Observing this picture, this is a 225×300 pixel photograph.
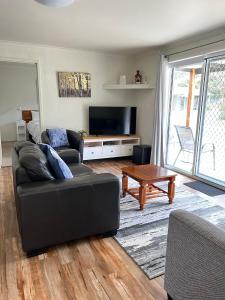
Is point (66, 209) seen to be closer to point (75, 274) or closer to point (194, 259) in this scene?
point (75, 274)

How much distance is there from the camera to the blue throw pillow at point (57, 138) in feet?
14.7

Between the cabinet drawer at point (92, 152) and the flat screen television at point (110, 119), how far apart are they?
0.43 meters

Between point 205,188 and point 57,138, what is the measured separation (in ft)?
9.23

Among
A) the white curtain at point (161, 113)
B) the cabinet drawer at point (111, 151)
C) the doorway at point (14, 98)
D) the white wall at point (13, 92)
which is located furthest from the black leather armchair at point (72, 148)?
the white wall at point (13, 92)

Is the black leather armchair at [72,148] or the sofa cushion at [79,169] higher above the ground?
the black leather armchair at [72,148]

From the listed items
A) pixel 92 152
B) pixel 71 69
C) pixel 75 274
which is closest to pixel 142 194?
pixel 75 274

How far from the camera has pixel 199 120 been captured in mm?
4004

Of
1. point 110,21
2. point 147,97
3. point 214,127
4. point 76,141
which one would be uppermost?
point 110,21

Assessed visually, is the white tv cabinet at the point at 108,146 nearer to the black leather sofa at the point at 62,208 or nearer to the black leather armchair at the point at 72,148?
the black leather armchair at the point at 72,148

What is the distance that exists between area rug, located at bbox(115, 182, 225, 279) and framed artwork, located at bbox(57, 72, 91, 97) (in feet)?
9.18

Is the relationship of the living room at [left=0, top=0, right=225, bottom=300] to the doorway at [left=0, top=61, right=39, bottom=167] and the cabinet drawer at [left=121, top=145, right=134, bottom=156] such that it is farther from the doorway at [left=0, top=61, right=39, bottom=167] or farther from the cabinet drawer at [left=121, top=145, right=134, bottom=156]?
the doorway at [left=0, top=61, right=39, bottom=167]

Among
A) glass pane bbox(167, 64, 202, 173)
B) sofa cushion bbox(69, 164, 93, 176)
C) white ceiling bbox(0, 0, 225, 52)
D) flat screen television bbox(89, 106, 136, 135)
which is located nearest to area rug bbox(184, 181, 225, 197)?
glass pane bbox(167, 64, 202, 173)

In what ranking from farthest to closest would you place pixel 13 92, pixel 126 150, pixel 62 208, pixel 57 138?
pixel 13 92 → pixel 126 150 → pixel 57 138 → pixel 62 208

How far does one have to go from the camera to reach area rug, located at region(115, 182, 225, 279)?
6.60ft
